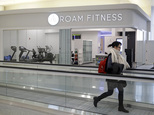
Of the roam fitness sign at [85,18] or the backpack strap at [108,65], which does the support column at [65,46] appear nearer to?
the roam fitness sign at [85,18]

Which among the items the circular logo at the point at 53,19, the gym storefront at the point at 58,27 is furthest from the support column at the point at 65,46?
the circular logo at the point at 53,19

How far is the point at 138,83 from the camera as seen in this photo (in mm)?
Result: 4434

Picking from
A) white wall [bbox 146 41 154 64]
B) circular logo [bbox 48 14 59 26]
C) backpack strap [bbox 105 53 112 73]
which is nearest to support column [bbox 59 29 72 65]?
circular logo [bbox 48 14 59 26]

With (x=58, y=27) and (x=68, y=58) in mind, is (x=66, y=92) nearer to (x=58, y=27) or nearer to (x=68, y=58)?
(x=68, y=58)

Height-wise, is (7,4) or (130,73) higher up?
(7,4)

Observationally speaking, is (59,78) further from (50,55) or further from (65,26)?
(50,55)

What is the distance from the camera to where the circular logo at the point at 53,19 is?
1255 centimetres

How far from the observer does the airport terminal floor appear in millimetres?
4539

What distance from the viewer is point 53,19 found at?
12633 millimetres

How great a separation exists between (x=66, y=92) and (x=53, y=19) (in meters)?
7.95

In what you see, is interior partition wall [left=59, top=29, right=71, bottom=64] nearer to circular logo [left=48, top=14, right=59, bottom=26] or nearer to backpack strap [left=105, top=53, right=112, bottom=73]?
circular logo [left=48, top=14, right=59, bottom=26]

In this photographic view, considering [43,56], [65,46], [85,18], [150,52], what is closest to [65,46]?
[65,46]

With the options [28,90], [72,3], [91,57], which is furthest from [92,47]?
[28,90]

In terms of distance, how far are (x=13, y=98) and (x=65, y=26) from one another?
268 inches
